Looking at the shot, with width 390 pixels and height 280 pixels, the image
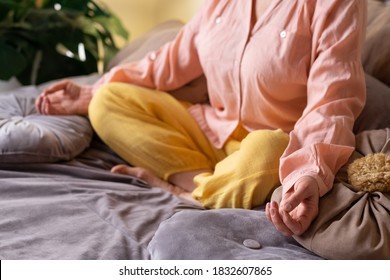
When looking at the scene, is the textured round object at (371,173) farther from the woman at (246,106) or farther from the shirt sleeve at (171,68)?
the shirt sleeve at (171,68)

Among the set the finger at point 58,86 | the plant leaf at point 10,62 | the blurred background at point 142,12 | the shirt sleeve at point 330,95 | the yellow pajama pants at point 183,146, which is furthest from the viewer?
the blurred background at point 142,12

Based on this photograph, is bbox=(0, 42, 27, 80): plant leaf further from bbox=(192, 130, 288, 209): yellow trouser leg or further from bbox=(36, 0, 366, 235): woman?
bbox=(192, 130, 288, 209): yellow trouser leg

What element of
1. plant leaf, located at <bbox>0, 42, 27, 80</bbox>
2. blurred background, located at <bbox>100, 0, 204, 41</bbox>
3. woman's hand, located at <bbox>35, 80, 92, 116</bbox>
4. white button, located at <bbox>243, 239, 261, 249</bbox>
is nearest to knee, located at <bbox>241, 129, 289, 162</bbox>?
white button, located at <bbox>243, 239, 261, 249</bbox>

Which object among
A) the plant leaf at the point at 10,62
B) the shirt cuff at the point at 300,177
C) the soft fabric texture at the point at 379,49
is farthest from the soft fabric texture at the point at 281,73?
the plant leaf at the point at 10,62

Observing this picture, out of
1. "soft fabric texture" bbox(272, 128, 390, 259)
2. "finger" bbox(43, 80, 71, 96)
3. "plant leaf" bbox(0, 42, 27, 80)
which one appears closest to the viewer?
"soft fabric texture" bbox(272, 128, 390, 259)

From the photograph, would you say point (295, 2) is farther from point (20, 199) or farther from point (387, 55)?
point (20, 199)

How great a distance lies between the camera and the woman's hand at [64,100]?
1.32m

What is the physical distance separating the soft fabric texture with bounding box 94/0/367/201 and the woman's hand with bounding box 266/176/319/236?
0.07 feet

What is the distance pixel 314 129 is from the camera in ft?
3.07

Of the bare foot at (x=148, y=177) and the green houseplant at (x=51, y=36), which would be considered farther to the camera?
the green houseplant at (x=51, y=36)

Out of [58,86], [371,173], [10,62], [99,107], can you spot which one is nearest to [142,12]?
[10,62]

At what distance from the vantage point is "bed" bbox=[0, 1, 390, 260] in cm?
80
